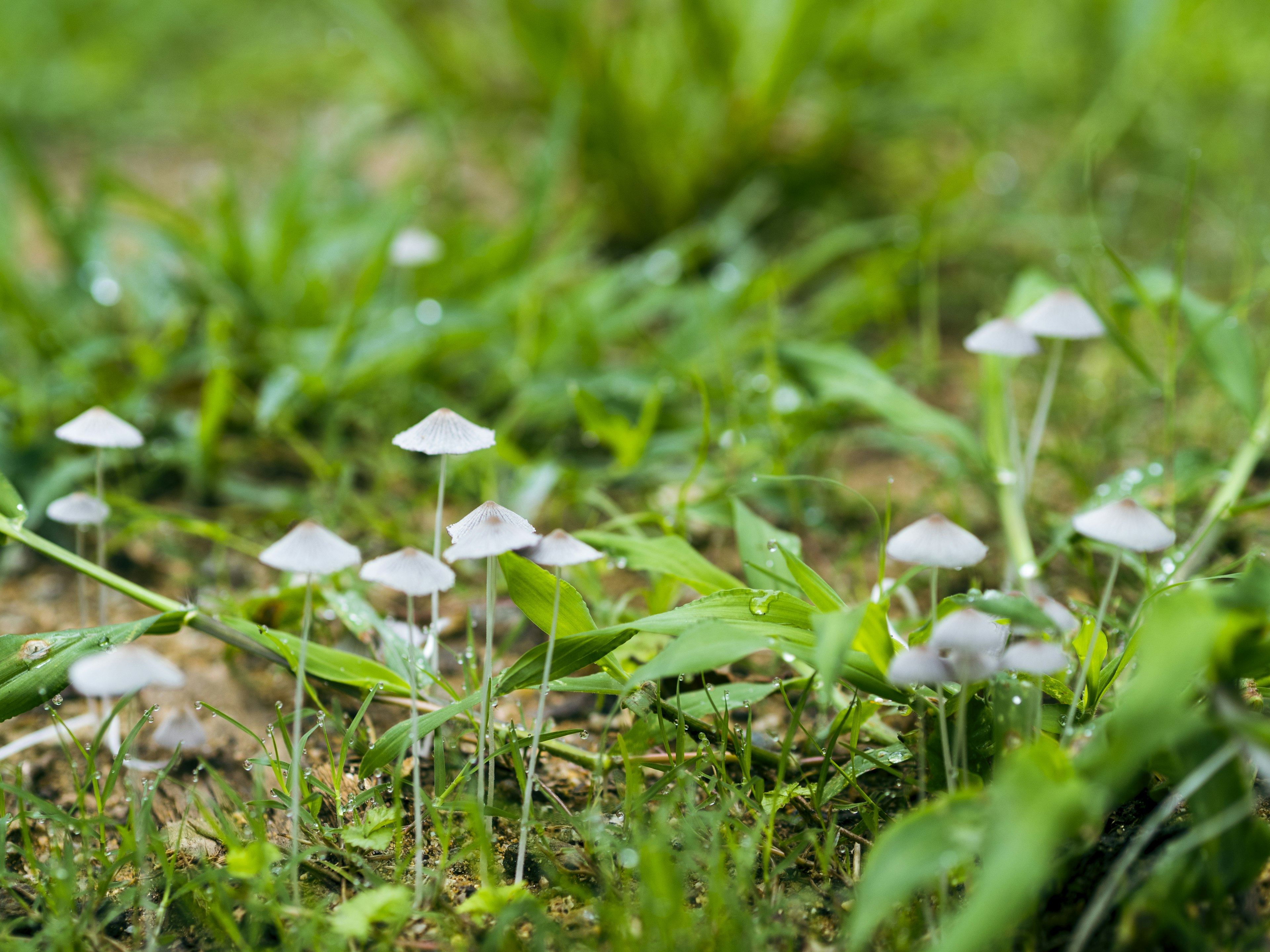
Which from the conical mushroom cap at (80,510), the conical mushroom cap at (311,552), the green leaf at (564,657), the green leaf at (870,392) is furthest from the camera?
the green leaf at (870,392)

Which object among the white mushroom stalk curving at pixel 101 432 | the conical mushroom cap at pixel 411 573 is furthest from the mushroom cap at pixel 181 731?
the conical mushroom cap at pixel 411 573

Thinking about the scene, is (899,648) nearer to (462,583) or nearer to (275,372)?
(462,583)

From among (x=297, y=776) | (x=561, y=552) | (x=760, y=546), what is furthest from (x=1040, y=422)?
(x=297, y=776)

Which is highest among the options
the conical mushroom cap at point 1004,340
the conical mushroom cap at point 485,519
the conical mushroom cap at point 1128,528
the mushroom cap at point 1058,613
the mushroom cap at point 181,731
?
the conical mushroom cap at point 1004,340

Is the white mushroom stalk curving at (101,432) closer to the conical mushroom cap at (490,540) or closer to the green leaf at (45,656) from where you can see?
the green leaf at (45,656)

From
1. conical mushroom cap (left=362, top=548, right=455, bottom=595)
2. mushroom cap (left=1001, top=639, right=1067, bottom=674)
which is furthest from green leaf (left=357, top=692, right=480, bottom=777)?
mushroom cap (left=1001, top=639, right=1067, bottom=674)

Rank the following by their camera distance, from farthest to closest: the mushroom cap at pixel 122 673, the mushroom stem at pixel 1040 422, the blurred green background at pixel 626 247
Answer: the blurred green background at pixel 626 247
the mushroom stem at pixel 1040 422
the mushroom cap at pixel 122 673

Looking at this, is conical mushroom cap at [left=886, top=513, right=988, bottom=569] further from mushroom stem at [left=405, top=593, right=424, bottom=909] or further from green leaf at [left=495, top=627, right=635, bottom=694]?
mushroom stem at [left=405, top=593, right=424, bottom=909]
